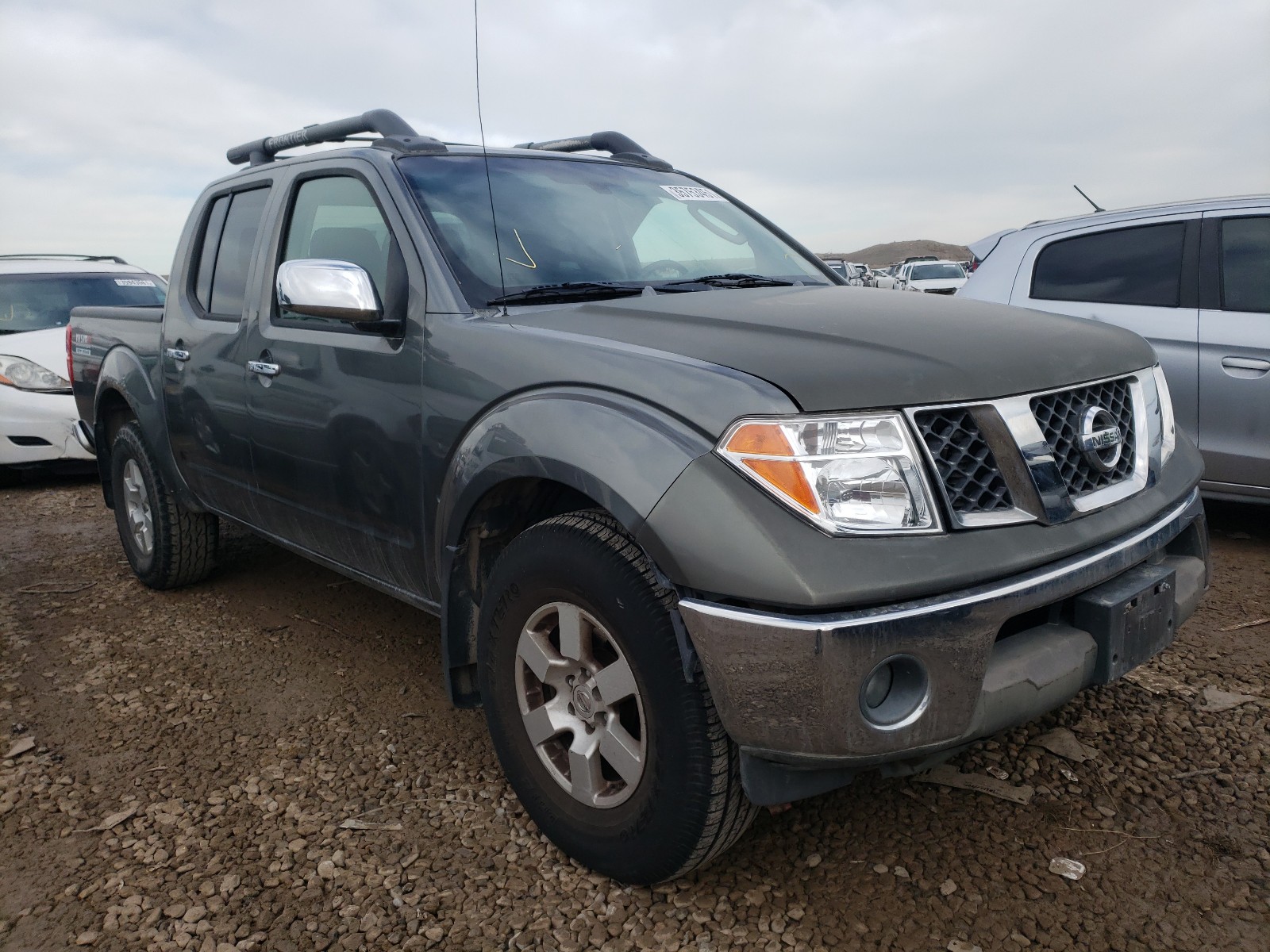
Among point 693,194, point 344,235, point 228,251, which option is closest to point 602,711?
point 344,235

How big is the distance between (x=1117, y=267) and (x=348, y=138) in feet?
12.0

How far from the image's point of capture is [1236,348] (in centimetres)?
429

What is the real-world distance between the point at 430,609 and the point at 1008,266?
3.88 metres

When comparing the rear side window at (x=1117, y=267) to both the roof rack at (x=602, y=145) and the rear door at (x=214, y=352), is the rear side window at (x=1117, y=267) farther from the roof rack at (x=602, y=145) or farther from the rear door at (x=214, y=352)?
the rear door at (x=214, y=352)

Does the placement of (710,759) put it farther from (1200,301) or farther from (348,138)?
(1200,301)

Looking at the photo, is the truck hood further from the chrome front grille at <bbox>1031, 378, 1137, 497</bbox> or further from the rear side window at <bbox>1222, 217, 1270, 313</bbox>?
the rear side window at <bbox>1222, 217, 1270, 313</bbox>

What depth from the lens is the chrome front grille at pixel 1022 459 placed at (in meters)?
1.84

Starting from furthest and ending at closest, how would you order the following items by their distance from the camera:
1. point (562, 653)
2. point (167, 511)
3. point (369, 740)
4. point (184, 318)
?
point (167, 511) → point (184, 318) → point (369, 740) → point (562, 653)

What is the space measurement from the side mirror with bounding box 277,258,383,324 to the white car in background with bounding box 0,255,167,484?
4.69 m

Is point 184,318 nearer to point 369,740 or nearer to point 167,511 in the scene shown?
point 167,511

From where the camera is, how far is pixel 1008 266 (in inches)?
204

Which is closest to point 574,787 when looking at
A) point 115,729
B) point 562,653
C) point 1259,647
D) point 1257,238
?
point 562,653

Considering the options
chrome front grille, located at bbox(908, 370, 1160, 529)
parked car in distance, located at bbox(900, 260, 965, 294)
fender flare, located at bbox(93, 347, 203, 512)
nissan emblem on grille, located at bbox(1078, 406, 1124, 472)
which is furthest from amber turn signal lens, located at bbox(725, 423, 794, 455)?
parked car in distance, located at bbox(900, 260, 965, 294)

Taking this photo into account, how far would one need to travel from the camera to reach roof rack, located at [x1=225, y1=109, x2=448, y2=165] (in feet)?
9.95
